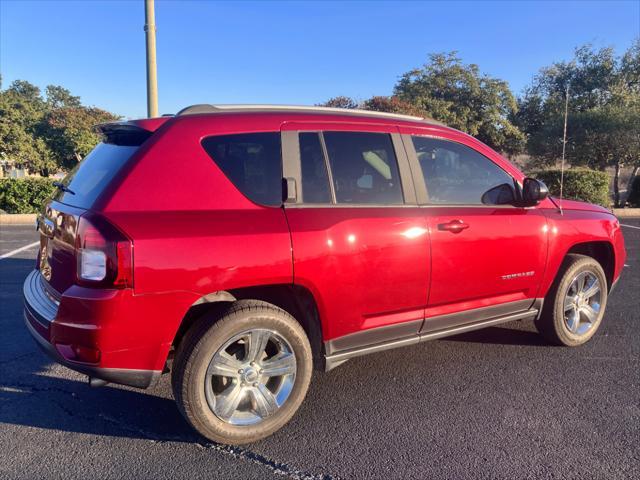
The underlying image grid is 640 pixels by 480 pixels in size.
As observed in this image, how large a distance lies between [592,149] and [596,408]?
53.6ft

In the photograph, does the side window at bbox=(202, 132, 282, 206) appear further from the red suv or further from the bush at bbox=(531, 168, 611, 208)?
the bush at bbox=(531, 168, 611, 208)

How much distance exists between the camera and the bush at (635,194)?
16.2 m

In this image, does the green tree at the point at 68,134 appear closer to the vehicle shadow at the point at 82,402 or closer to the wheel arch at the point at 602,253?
the vehicle shadow at the point at 82,402

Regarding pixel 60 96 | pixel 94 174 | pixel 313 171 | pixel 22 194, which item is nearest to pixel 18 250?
pixel 22 194

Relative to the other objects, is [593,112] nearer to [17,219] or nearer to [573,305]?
[573,305]

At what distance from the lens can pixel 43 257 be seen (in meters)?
3.05

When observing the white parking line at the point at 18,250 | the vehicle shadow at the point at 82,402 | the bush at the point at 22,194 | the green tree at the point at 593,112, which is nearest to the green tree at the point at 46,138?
the bush at the point at 22,194

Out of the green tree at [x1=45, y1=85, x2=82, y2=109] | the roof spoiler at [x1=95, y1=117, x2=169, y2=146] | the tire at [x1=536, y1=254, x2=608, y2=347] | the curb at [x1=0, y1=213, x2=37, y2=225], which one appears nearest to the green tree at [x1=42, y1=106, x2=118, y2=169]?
the curb at [x1=0, y1=213, x2=37, y2=225]

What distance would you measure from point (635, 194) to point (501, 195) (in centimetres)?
1568

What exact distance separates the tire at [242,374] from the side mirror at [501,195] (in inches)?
69.2

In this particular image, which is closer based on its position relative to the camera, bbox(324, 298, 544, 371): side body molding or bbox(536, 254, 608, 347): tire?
bbox(324, 298, 544, 371): side body molding

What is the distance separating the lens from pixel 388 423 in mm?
3012

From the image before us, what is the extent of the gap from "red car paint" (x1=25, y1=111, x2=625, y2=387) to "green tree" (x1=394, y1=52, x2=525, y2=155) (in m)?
25.1

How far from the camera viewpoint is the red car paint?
2445 millimetres
